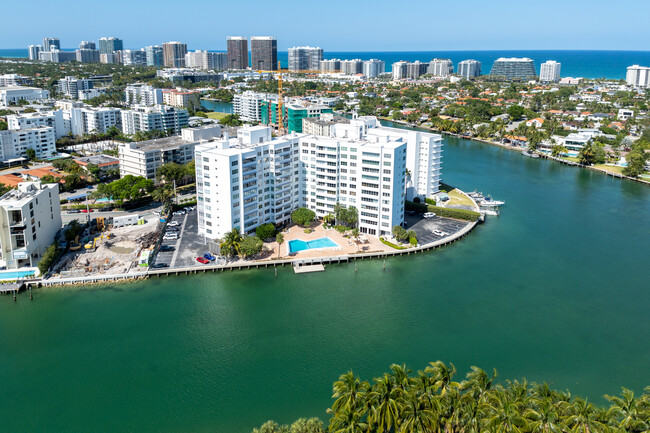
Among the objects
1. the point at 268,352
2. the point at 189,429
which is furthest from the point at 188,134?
the point at 189,429

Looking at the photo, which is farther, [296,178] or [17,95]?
[17,95]

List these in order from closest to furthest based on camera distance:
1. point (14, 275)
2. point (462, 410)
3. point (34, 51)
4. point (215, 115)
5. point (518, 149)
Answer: point (462, 410) → point (14, 275) → point (518, 149) → point (215, 115) → point (34, 51)

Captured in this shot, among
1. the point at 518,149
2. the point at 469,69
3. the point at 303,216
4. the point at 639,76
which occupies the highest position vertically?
the point at 469,69

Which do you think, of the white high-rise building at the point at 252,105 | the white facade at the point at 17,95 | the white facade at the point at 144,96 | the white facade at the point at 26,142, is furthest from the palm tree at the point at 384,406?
the white facade at the point at 144,96

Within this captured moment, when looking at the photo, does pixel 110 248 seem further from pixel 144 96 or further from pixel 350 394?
pixel 144 96

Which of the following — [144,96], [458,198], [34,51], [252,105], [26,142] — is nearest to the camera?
[458,198]

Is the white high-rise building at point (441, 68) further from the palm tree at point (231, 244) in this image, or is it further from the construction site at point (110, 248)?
the palm tree at point (231, 244)

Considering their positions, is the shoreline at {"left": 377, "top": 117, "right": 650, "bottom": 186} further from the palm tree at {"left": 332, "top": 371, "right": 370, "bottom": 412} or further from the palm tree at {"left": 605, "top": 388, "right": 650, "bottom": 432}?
the palm tree at {"left": 332, "top": 371, "right": 370, "bottom": 412}

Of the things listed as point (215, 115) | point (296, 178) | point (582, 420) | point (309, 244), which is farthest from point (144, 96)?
point (582, 420)
